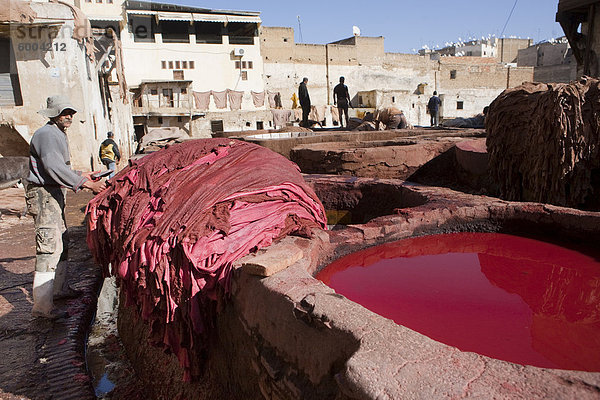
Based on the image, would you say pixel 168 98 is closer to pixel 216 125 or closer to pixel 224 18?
pixel 216 125

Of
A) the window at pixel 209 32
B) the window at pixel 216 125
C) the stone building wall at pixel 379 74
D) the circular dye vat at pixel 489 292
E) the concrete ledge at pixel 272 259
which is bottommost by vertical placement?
the circular dye vat at pixel 489 292

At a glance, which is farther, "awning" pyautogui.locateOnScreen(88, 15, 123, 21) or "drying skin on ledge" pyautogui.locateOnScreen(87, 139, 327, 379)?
"awning" pyautogui.locateOnScreen(88, 15, 123, 21)

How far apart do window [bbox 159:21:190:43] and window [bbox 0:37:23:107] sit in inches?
835

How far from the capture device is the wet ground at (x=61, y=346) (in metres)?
2.71

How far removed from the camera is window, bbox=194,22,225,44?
100 feet

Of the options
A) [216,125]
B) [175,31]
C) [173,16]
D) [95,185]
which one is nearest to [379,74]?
[216,125]

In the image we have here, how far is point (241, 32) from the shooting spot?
107ft

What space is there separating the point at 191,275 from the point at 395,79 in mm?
37591

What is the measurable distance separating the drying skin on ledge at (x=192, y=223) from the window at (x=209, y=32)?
29.9 meters

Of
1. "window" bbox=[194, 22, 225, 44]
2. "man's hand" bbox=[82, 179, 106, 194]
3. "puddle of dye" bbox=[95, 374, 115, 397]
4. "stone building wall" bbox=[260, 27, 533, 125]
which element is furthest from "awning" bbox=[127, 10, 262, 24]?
"puddle of dye" bbox=[95, 374, 115, 397]

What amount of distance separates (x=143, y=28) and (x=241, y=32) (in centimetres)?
686

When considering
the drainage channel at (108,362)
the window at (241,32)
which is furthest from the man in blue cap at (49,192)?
the window at (241,32)

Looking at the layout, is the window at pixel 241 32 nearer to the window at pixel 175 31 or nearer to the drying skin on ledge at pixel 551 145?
the window at pixel 175 31

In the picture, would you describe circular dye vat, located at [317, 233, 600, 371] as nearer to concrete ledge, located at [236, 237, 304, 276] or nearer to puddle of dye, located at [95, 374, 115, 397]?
concrete ledge, located at [236, 237, 304, 276]
